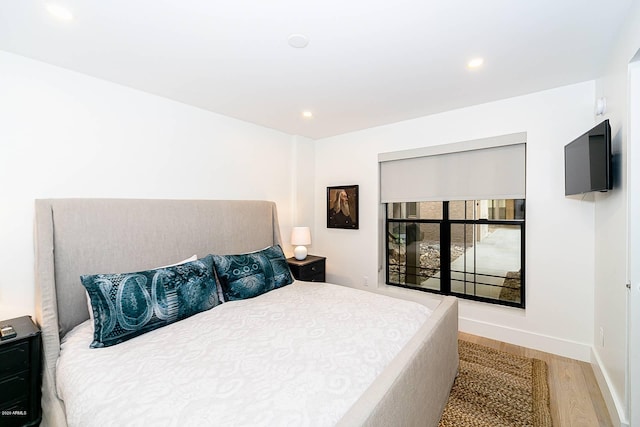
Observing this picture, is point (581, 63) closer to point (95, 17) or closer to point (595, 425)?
point (595, 425)

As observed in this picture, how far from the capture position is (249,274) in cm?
250

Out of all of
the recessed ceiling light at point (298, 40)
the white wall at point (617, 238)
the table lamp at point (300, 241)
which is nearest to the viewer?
the white wall at point (617, 238)

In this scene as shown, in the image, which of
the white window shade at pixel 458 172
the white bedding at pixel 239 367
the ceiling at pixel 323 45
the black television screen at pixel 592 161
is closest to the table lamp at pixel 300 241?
the white window shade at pixel 458 172

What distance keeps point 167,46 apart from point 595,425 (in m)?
3.68

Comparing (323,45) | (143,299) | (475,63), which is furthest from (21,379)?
(475,63)

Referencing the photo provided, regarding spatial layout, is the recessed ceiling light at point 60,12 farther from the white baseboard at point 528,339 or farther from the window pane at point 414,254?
the white baseboard at point 528,339

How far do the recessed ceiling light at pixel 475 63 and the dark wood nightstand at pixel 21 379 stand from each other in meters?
3.35

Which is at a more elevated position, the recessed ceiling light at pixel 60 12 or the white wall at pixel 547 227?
the recessed ceiling light at pixel 60 12

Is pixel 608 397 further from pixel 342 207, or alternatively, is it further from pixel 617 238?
pixel 342 207

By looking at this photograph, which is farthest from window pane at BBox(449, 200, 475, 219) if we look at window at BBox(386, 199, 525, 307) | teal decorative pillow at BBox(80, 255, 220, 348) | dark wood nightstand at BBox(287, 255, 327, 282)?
teal decorative pillow at BBox(80, 255, 220, 348)

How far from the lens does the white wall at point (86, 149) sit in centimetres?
188

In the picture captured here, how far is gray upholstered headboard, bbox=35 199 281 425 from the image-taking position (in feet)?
5.86

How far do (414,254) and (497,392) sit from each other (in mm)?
1788

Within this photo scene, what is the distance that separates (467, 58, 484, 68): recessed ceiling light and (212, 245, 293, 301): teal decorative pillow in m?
2.35
